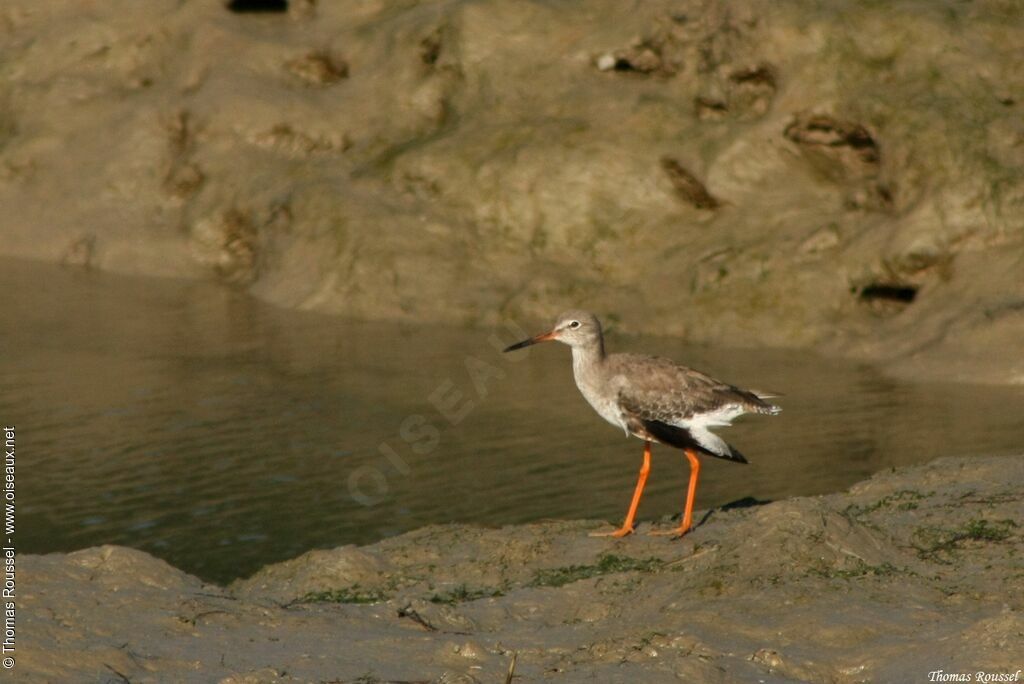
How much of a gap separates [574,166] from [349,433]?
5.96 metres

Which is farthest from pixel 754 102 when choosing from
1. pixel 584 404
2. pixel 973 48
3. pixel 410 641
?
pixel 410 641

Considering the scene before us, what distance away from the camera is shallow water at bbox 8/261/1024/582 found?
40.0ft

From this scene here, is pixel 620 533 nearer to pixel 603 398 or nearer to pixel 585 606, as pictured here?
pixel 603 398

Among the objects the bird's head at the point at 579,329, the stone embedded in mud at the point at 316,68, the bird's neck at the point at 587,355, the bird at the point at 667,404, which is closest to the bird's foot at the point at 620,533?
the bird at the point at 667,404

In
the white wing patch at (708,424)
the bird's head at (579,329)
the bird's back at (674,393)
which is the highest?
the bird's head at (579,329)

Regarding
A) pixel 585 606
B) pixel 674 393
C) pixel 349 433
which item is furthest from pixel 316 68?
pixel 585 606

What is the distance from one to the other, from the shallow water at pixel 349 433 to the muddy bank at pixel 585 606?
1.95m

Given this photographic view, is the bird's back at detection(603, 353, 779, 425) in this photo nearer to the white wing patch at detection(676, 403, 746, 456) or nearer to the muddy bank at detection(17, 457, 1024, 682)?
the white wing patch at detection(676, 403, 746, 456)

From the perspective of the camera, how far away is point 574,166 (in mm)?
19109

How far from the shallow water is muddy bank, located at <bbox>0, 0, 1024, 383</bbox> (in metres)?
0.87

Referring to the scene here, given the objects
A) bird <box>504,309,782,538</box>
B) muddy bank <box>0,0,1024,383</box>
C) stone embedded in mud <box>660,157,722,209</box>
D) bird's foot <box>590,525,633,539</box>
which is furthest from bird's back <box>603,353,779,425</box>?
stone embedded in mud <box>660,157,722,209</box>

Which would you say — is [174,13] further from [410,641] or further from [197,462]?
[410,641]

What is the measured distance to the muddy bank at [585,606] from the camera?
22.5 feet

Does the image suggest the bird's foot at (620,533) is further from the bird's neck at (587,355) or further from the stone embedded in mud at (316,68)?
the stone embedded in mud at (316,68)
